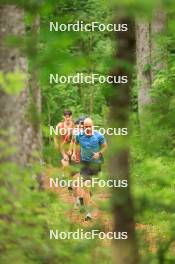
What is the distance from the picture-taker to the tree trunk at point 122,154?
3.79 m

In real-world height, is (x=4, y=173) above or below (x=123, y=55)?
below

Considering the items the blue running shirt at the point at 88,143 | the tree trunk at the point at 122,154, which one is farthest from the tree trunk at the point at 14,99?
the tree trunk at the point at 122,154

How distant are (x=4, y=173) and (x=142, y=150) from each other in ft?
4.86

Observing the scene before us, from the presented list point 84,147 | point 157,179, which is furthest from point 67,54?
point 84,147

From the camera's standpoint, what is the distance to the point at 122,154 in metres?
3.82

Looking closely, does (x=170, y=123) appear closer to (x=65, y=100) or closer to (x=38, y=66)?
(x=38, y=66)

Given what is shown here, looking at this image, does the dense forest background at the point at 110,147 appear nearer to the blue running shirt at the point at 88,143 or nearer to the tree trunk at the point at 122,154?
the tree trunk at the point at 122,154

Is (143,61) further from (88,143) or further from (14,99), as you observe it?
(14,99)

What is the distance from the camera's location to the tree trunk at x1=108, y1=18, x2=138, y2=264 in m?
3.79

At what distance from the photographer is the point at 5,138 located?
251 inches

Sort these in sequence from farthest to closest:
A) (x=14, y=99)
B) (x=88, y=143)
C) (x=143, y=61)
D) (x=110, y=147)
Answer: (x=143, y=61) < (x=88, y=143) < (x=14, y=99) < (x=110, y=147)

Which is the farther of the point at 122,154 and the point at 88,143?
the point at 88,143

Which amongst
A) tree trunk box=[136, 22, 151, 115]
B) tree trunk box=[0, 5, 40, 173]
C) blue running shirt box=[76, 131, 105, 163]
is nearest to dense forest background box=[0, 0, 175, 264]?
tree trunk box=[0, 5, 40, 173]

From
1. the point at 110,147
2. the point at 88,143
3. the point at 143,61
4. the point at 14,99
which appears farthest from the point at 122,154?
the point at 143,61
